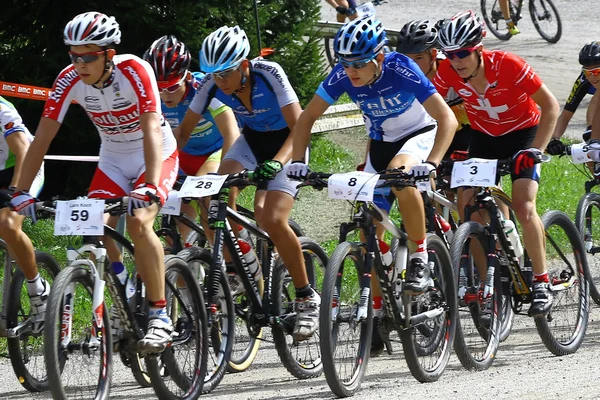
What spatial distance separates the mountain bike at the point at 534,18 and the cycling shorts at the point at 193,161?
13.5 m

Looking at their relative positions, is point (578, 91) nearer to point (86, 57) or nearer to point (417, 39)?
point (417, 39)

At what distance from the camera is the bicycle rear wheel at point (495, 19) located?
21.5m

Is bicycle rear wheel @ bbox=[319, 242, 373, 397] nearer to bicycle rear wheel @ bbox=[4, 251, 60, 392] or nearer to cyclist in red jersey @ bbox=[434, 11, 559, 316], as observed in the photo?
cyclist in red jersey @ bbox=[434, 11, 559, 316]

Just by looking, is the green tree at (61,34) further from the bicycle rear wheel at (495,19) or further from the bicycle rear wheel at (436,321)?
the bicycle rear wheel at (495,19)

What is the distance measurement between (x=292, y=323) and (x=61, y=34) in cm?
523

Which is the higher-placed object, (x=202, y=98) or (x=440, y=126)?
(x=202, y=98)

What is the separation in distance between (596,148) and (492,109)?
3.54 feet

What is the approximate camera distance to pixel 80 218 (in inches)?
238

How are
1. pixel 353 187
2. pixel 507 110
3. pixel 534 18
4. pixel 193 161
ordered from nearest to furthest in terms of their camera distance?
pixel 353 187
pixel 507 110
pixel 193 161
pixel 534 18

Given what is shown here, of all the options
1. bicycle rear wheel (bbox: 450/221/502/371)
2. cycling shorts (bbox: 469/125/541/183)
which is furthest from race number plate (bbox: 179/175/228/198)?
cycling shorts (bbox: 469/125/541/183)

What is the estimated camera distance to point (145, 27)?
11.5 meters

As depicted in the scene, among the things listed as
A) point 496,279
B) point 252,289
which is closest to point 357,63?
point 252,289

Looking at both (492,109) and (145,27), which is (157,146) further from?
(145,27)

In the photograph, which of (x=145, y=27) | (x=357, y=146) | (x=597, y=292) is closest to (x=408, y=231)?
(x=597, y=292)
